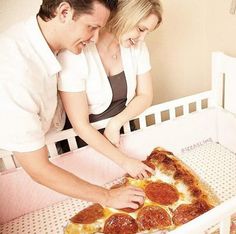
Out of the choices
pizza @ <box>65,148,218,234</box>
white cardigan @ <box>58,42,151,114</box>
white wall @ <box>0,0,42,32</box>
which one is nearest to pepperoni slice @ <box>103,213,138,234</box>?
pizza @ <box>65,148,218,234</box>

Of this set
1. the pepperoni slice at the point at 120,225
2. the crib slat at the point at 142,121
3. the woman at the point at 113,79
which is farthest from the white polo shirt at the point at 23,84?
the crib slat at the point at 142,121

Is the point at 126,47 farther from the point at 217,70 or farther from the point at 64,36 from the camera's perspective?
the point at 217,70

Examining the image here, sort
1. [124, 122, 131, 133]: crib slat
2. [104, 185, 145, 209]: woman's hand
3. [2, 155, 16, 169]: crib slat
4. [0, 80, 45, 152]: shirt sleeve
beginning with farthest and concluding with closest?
[124, 122, 131, 133]: crib slat < [2, 155, 16, 169]: crib slat < [104, 185, 145, 209]: woman's hand < [0, 80, 45, 152]: shirt sleeve

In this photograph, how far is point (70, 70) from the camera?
0.94 meters

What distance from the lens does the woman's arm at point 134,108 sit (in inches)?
42.8

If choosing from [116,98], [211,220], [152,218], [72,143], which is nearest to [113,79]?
[116,98]

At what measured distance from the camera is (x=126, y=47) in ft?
3.39

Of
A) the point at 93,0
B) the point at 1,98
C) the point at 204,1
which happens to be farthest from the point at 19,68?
the point at 204,1

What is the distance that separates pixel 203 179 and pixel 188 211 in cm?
32

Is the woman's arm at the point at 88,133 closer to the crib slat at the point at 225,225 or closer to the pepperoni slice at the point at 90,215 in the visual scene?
the pepperoni slice at the point at 90,215

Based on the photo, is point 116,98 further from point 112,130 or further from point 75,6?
point 75,6

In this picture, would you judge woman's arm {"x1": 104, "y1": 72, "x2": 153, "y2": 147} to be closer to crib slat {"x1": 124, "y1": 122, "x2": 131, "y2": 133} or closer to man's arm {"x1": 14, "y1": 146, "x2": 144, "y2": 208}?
crib slat {"x1": 124, "y1": 122, "x2": 131, "y2": 133}

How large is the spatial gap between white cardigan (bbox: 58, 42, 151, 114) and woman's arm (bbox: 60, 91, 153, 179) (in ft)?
0.12

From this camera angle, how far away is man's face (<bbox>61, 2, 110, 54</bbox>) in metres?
0.75
